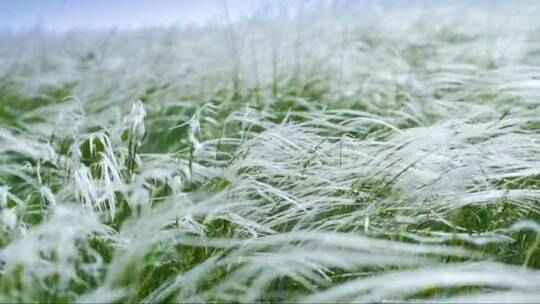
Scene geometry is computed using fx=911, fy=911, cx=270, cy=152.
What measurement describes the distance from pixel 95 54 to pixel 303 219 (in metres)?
3.31

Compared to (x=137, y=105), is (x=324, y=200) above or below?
below

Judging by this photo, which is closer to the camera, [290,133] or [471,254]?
[471,254]

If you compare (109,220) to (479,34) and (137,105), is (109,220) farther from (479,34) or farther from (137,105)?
(479,34)

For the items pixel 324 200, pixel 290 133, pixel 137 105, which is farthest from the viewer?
pixel 290 133

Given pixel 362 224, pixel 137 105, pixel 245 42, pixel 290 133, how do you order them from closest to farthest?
pixel 362 224 < pixel 137 105 < pixel 290 133 < pixel 245 42

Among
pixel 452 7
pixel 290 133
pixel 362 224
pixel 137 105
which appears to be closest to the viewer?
pixel 362 224

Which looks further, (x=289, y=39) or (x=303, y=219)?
(x=289, y=39)

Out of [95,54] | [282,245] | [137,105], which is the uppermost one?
[137,105]

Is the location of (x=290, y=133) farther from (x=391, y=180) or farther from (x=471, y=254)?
(x=471, y=254)

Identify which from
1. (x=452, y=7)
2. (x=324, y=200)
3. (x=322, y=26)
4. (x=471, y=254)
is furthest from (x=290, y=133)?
(x=452, y=7)

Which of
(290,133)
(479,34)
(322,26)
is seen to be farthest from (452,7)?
(290,133)

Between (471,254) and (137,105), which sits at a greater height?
(137,105)

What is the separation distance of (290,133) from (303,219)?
0.41 meters

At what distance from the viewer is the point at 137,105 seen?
191 centimetres
